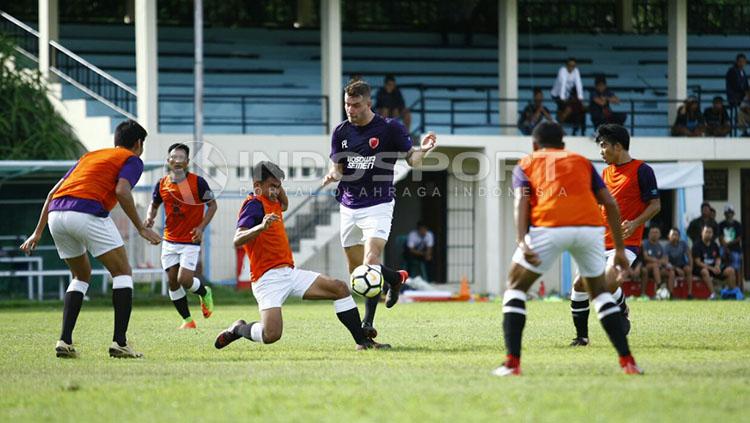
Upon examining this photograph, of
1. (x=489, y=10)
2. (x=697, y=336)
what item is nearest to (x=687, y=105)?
(x=489, y=10)

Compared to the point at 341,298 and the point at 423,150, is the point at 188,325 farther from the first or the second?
the point at 423,150

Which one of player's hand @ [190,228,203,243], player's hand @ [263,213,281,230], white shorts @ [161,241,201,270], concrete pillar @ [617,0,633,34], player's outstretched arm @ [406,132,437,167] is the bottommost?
white shorts @ [161,241,201,270]

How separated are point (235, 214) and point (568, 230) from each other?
18730 mm

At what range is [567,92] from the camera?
98.7ft

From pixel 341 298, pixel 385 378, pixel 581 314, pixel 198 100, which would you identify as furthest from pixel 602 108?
pixel 385 378

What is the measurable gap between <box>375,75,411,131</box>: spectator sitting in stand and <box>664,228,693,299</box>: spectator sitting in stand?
6279 millimetres

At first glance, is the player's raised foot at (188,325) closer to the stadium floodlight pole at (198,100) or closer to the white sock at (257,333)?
the white sock at (257,333)

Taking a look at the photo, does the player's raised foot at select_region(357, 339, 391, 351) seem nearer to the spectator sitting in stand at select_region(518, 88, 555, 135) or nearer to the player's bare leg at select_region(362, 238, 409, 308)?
the player's bare leg at select_region(362, 238, 409, 308)

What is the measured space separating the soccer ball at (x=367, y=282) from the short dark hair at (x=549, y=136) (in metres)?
2.73

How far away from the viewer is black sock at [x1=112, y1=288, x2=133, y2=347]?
11461 mm

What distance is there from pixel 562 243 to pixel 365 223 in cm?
392

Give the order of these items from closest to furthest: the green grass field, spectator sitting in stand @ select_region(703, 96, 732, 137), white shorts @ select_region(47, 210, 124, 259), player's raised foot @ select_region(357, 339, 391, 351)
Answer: the green grass field
white shorts @ select_region(47, 210, 124, 259)
player's raised foot @ select_region(357, 339, 391, 351)
spectator sitting in stand @ select_region(703, 96, 732, 137)

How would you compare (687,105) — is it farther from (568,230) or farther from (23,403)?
(23,403)

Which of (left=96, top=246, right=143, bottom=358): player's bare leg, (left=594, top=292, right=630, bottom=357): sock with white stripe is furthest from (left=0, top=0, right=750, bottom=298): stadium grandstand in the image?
(left=594, top=292, right=630, bottom=357): sock with white stripe
